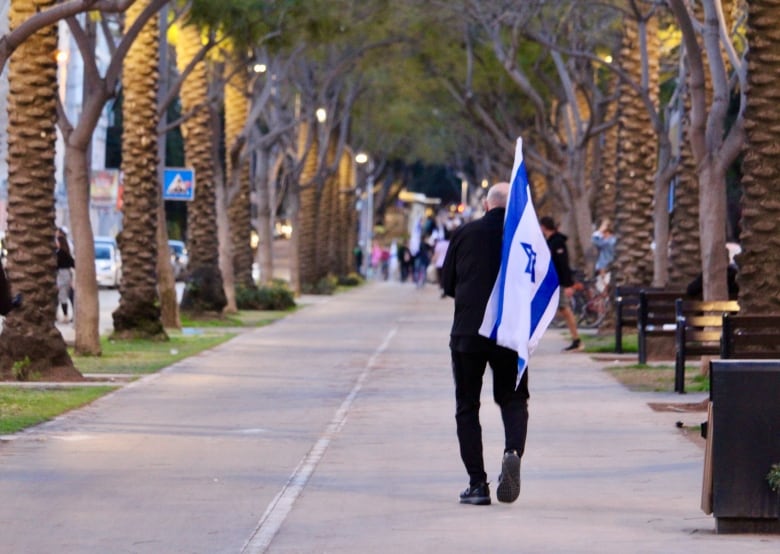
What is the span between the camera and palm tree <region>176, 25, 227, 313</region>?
3606 cm

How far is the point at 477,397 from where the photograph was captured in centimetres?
1135

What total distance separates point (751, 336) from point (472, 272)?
4.38 m

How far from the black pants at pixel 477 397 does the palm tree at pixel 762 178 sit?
6.23 metres

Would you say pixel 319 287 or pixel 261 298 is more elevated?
pixel 261 298

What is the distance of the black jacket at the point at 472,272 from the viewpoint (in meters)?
11.2

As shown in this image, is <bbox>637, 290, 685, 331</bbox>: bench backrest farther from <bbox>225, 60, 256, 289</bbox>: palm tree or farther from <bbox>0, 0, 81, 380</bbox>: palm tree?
<bbox>225, 60, 256, 289</bbox>: palm tree

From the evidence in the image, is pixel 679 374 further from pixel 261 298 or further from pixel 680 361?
pixel 261 298

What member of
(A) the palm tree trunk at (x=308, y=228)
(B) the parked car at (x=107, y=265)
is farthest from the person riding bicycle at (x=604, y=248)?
(B) the parked car at (x=107, y=265)

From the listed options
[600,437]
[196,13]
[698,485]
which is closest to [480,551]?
[698,485]

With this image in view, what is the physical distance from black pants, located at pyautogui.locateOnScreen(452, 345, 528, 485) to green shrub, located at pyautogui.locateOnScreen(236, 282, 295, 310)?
32.1 meters

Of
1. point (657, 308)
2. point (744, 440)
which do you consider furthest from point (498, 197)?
point (657, 308)

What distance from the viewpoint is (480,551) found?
30.6 feet

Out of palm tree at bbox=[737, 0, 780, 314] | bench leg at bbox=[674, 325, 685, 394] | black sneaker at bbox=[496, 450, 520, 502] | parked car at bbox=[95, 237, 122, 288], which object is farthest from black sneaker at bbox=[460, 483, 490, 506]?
parked car at bbox=[95, 237, 122, 288]

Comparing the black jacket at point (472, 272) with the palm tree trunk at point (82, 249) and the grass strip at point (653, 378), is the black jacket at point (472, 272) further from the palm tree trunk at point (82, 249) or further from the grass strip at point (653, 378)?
the palm tree trunk at point (82, 249)
